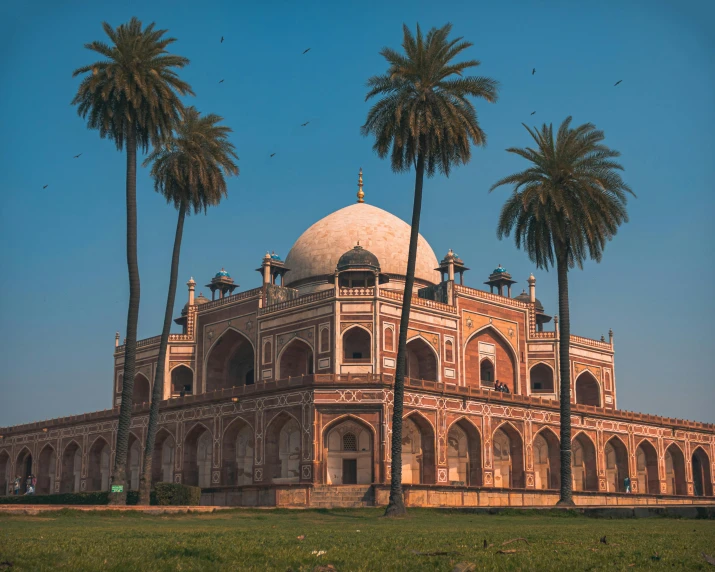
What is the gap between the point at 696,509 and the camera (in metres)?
28.5

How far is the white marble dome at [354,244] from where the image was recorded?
213 ft

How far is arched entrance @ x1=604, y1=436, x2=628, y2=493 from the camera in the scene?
60.6 metres

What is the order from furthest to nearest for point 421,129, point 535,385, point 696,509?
point 535,385, point 421,129, point 696,509

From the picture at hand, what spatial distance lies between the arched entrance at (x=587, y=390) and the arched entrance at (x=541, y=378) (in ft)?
9.52

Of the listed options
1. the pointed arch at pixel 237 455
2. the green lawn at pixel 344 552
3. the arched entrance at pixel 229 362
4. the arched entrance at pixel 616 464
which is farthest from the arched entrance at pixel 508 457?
the green lawn at pixel 344 552

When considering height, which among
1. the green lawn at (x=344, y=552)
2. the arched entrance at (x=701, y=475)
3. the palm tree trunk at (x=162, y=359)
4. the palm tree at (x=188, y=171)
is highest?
the palm tree at (x=188, y=171)

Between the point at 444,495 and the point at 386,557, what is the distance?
109 ft

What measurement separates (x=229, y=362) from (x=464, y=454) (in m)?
20.0

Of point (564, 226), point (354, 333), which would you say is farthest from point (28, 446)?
point (564, 226)

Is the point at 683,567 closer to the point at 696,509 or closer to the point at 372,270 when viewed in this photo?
the point at 696,509

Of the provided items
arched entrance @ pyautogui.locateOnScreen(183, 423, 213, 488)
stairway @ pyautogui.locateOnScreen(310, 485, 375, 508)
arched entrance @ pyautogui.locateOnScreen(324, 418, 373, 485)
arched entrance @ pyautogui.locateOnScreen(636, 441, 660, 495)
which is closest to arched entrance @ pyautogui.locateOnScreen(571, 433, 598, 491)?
arched entrance @ pyautogui.locateOnScreen(636, 441, 660, 495)

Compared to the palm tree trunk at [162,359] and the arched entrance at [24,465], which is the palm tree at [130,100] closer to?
the palm tree trunk at [162,359]

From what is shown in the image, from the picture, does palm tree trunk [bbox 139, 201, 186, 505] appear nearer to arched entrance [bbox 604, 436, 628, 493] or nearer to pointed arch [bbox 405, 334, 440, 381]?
pointed arch [bbox 405, 334, 440, 381]

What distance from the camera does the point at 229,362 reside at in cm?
6512
